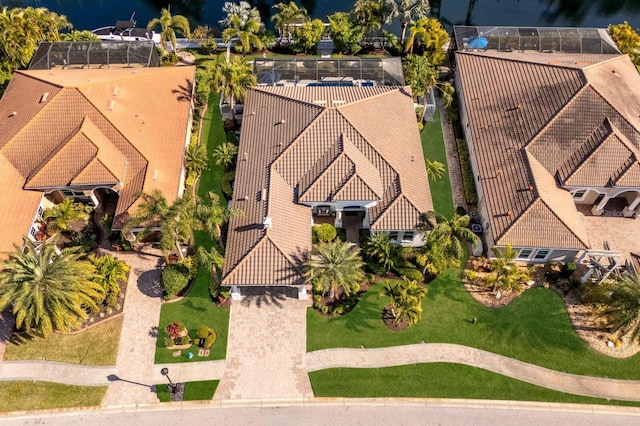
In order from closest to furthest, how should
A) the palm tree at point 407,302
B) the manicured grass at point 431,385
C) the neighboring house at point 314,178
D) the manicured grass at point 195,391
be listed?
the manicured grass at point 195,391, the manicured grass at point 431,385, the palm tree at point 407,302, the neighboring house at point 314,178

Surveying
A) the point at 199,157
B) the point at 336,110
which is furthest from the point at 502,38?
the point at 199,157

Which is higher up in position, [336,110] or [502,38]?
[502,38]

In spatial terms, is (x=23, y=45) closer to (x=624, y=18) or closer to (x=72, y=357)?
(x=72, y=357)

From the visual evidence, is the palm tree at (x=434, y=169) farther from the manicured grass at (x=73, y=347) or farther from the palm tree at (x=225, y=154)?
the manicured grass at (x=73, y=347)

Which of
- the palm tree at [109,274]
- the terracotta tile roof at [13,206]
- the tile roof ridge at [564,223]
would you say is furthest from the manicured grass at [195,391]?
the tile roof ridge at [564,223]

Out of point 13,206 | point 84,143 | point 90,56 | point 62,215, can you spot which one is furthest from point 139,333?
point 90,56

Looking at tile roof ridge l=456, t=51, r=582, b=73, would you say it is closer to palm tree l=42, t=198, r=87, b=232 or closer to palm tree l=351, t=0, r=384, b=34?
palm tree l=351, t=0, r=384, b=34
